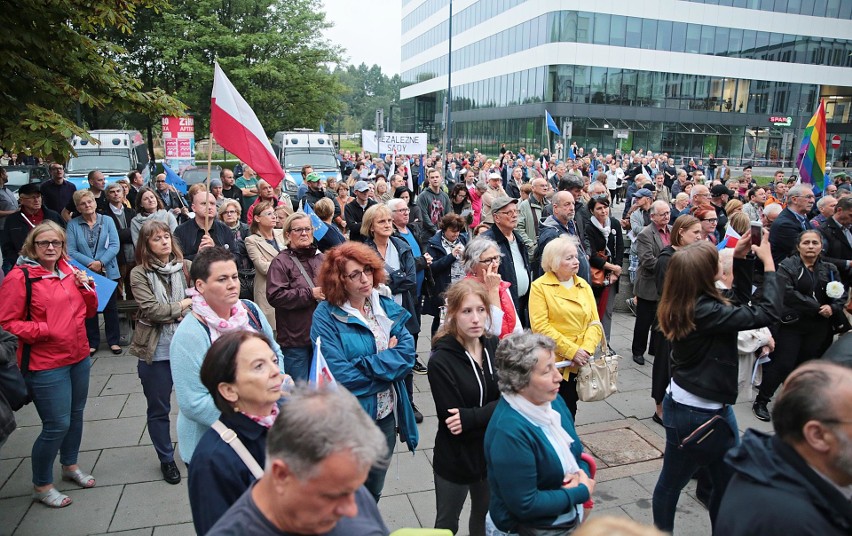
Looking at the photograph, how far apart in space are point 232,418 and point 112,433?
3.91 metres

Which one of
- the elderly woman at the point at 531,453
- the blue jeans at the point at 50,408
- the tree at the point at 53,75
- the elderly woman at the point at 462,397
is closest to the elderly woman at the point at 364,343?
the elderly woman at the point at 462,397

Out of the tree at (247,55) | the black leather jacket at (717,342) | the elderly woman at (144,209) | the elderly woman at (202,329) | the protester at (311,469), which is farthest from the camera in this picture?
the tree at (247,55)

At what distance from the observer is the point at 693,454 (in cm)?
349

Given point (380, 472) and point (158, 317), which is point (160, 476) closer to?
point (158, 317)

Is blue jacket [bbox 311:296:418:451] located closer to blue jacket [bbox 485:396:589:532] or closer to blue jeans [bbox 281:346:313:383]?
blue jacket [bbox 485:396:589:532]

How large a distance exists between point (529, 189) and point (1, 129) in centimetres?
681

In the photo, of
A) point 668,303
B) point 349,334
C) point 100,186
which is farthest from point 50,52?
point 668,303

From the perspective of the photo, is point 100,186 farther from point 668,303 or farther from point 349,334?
Result: point 668,303

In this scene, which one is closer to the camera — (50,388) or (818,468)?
(818,468)

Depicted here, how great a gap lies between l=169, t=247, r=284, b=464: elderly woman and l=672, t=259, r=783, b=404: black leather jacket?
2.42 m

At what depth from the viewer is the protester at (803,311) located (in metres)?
5.64

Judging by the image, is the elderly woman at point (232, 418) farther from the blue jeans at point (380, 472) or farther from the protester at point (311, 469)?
the blue jeans at point (380, 472)

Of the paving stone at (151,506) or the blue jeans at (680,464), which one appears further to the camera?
the paving stone at (151,506)

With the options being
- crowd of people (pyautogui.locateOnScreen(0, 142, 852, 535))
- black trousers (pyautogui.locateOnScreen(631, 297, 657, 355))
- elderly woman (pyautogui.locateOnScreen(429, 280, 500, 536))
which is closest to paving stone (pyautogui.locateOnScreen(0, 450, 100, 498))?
crowd of people (pyautogui.locateOnScreen(0, 142, 852, 535))
